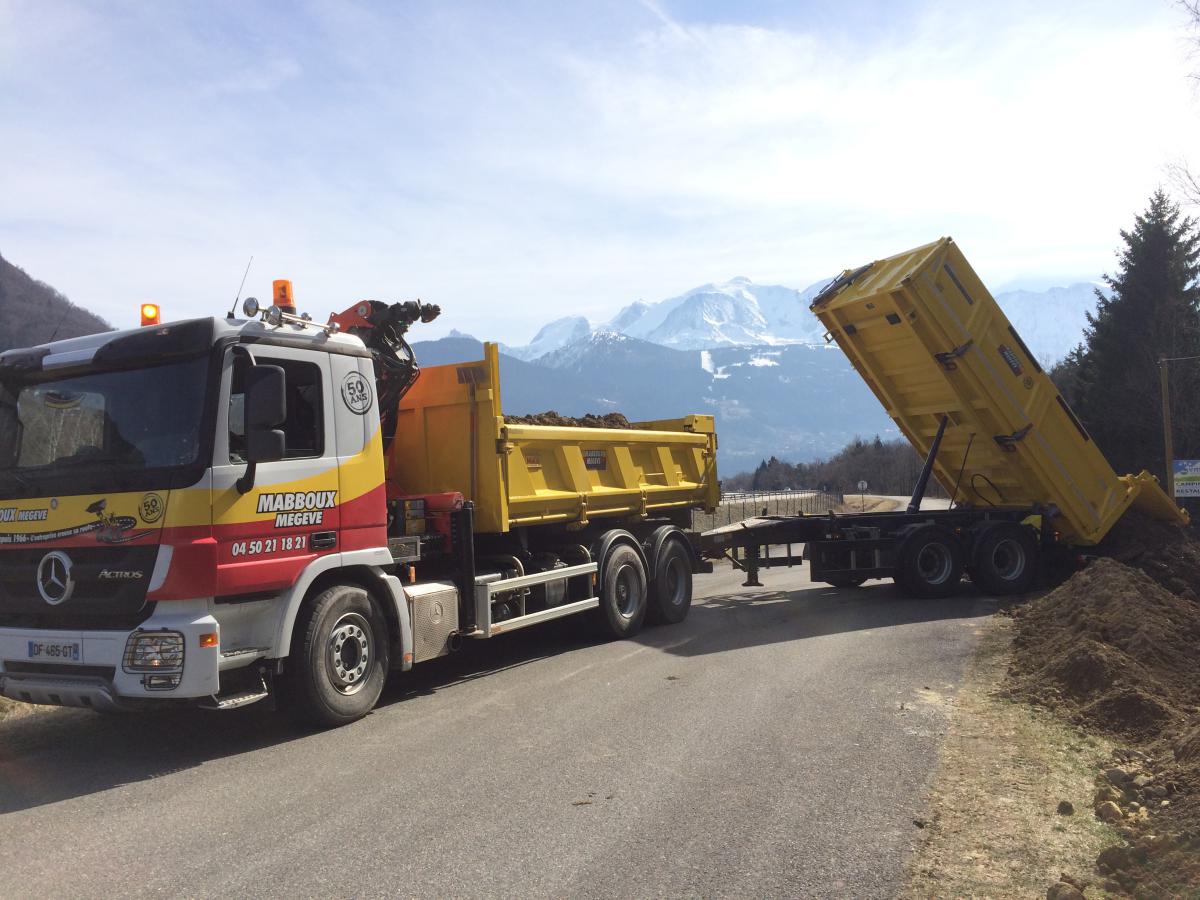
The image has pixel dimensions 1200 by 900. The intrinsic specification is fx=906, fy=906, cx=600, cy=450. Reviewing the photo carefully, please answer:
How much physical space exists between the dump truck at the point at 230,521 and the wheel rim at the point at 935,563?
707 centimetres

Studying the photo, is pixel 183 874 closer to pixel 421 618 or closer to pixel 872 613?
pixel 421 618

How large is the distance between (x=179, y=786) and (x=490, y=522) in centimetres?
352

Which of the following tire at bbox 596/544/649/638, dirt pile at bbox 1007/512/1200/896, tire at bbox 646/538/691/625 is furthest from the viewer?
tire at bbox 646/538/691/625

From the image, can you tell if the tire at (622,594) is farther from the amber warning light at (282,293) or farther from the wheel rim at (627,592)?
the amber warning light at (282,293)

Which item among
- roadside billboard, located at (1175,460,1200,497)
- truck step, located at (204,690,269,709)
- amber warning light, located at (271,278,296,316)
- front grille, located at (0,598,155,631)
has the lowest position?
truck step, located at (204,690,269,709)

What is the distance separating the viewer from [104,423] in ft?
19.6

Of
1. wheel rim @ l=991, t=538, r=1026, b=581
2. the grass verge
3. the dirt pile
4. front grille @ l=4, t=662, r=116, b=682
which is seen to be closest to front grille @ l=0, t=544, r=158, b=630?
front grille @ l=4, t=662, r=116, b=682

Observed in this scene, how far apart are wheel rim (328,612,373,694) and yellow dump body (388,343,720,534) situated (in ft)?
6.02

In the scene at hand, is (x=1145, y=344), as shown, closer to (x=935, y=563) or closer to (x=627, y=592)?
(x=935, y=563)

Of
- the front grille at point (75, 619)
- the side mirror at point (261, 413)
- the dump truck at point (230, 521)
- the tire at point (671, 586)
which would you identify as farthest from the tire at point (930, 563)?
the front grille at point (75, 619)

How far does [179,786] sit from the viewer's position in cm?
534

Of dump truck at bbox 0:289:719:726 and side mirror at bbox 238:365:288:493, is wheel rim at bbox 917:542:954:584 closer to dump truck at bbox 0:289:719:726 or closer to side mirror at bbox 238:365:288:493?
dump truck at bbox 0:289:719:726

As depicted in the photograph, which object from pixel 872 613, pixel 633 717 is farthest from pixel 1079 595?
pixel 633 717

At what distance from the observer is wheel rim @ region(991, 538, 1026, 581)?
13.0 metres
